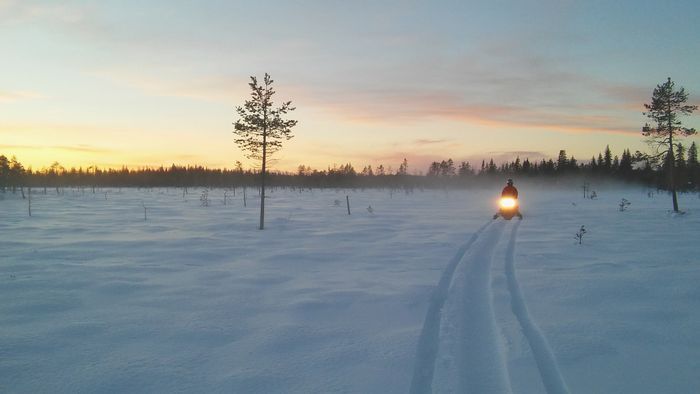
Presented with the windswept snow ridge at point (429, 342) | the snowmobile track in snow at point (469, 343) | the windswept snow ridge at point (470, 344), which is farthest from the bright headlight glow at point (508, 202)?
the windswept snow ridge at point (429, 342)

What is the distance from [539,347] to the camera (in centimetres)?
Result: 511

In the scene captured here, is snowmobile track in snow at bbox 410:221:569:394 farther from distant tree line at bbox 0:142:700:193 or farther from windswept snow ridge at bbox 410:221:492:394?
distant tree line at bbox 0:142:700:193

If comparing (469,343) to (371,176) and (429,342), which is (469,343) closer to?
(429,342)

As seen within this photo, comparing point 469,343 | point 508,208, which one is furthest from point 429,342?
point 508,208

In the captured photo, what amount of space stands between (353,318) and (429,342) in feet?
4.98

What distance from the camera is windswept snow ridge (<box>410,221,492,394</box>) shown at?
13.9 feet

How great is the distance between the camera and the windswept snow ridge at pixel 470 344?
4.14 meters

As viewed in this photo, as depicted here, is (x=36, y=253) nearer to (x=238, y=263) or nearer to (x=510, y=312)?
(x=238, y=263)

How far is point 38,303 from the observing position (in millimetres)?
7055

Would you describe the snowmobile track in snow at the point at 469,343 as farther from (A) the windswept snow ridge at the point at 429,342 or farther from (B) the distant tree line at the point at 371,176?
→ (B) the distant tree line at the point at 371,176

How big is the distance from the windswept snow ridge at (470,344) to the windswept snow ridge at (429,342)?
0.27ft

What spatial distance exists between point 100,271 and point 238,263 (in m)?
3.38

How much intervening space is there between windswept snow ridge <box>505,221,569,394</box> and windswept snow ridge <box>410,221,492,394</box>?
125cm

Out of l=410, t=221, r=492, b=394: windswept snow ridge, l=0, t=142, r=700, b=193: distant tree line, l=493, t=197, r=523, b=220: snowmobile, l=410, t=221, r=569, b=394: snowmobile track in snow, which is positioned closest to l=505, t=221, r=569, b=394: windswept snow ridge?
l=410, t=221, r=569, b=394: snowmobile track in snow
